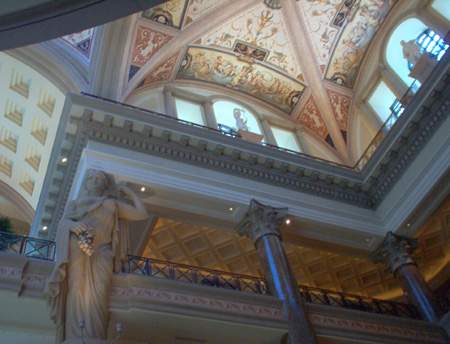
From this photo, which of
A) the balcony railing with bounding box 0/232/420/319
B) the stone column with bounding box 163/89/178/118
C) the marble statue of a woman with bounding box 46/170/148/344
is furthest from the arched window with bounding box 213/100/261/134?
the marble statue of a woman with bounding box 46/170/148/344

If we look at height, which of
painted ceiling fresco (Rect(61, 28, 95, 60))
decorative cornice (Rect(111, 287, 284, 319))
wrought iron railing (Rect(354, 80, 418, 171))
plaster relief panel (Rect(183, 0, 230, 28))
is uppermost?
plaster relief panel (Rect(183, 0, 230, 28))

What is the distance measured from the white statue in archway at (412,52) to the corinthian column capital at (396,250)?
16.3 feet

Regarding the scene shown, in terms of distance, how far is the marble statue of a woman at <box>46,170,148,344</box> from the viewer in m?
6.81

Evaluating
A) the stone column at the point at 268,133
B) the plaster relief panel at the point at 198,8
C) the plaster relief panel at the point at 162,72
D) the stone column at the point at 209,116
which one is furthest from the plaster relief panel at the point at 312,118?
the plaster relief panel at the point at 162,72

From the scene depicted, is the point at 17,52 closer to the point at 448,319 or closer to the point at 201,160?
the point at 201,160

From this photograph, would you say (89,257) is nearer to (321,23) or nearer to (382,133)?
(382,133)

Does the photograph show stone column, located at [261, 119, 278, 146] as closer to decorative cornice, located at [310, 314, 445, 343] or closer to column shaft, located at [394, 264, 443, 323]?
column shaft, located at [394, 264, 443, 323]

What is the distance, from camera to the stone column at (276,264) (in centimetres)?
839

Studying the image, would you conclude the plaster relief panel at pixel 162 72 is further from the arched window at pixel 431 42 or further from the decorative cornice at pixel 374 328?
the decorative cornice at pixel 374 328

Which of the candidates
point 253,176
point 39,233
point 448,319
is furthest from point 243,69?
point 448,319

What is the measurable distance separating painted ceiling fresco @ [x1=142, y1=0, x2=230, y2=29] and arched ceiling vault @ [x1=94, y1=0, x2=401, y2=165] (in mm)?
27

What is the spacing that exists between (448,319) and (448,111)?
439 centimetres

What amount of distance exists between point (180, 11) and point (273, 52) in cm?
345

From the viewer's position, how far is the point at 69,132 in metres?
10.1
